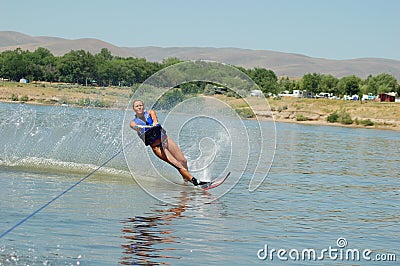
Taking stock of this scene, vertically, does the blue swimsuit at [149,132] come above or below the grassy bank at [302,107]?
above

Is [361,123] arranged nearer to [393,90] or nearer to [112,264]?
[393,90]

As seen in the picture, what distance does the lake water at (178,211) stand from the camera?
9766 mm

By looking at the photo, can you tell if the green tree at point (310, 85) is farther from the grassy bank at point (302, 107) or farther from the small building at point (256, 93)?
the small building at point (256, 93)

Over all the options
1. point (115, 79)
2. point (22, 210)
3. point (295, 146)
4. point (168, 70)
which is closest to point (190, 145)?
point (168, 70)

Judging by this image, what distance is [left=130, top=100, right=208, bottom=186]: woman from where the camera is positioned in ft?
44.1

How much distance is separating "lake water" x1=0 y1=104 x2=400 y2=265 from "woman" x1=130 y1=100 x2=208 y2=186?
76cm

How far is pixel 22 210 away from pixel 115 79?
335 feet

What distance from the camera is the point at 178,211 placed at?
1269 cm

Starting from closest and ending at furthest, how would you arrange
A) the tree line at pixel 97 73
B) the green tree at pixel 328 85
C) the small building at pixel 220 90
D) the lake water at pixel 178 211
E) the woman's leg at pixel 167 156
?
the lake water at pixel 178 211 → the woman's leg at pixel 167 156 → the small building at pixel 220 90 → the tree line at pixel 97 73 → the green tree at pixel 328 85

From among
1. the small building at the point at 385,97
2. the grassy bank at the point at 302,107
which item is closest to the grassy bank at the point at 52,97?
the grassy bank at the point at 302,107

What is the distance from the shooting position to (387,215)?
1398 centimetres

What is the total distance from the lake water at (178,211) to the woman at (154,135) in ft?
2.51

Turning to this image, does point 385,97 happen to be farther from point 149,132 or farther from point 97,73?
point 149,132

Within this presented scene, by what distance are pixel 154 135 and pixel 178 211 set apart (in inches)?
64.8
